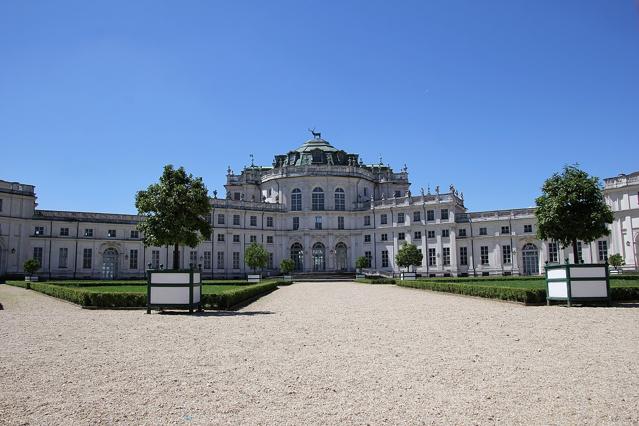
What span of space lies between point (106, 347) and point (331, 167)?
214 ft

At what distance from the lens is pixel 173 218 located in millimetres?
27984

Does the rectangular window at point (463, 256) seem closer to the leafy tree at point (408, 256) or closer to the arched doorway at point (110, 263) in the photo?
the leafy tree at point (408, 256)

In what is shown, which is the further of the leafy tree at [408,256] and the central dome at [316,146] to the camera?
the central dome at [316,146]

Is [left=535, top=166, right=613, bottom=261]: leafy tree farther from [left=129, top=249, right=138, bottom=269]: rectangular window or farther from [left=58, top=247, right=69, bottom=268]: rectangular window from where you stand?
[left=58, top=247, right=69, bottom=268]: rectangular window

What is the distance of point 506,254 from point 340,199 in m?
24.3

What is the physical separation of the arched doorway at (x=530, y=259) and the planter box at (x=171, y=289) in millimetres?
52310

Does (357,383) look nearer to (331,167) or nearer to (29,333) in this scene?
(29,333)

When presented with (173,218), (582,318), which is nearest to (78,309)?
(173,218)

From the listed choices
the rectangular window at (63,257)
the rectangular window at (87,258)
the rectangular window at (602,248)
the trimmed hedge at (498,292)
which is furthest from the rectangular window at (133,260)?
the rectangular window at (602,248)

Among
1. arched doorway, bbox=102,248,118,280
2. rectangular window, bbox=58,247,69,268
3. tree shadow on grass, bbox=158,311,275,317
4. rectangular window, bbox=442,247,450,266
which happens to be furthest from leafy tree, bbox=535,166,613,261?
rectangular window, bbox=58,247,69,268

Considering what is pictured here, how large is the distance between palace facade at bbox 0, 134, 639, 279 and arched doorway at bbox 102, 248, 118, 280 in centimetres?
11

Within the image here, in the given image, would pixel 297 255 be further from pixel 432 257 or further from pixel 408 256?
pixel 408 256

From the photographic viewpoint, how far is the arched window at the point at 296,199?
76375 millimetres

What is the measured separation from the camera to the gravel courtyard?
269 inches
